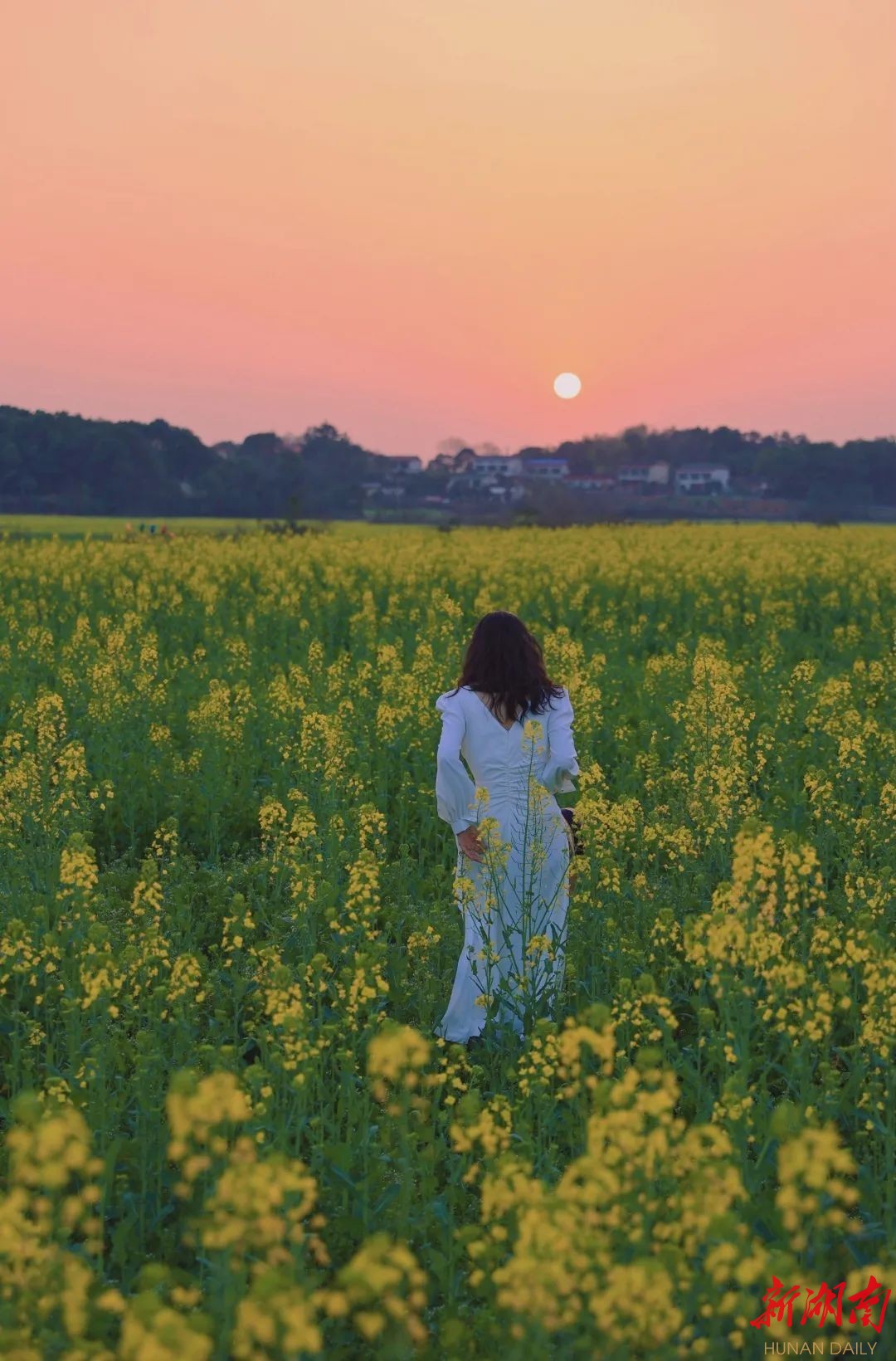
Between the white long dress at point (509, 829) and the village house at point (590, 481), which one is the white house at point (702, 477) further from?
the white long dress at point (509, 829)

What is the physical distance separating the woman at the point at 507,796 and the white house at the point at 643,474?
88.1 m

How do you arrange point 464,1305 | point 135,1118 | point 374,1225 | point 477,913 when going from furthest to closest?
point 477,913
point 135,1118
point 374,1225
point 464,1305

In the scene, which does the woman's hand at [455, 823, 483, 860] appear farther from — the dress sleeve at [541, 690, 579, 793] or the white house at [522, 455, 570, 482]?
the white house at [522, 455, 570, 482]

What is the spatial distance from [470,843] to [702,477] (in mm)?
90889

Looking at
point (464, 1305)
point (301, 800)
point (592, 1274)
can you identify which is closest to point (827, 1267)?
point (464, 1305)

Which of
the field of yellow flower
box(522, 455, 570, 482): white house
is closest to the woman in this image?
the field of yellow flower

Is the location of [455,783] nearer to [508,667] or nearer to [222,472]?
[508,667]

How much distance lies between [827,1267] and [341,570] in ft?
66.8

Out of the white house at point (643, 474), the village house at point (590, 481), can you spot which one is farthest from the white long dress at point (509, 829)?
the white house at point (643, 474)

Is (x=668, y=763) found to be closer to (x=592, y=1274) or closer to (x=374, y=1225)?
(x=374, y=1225)

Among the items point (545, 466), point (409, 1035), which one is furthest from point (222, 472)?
point (409, 1035)

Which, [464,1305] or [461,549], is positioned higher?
[461,549]

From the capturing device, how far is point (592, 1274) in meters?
2.85

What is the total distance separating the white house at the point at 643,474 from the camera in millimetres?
94875
